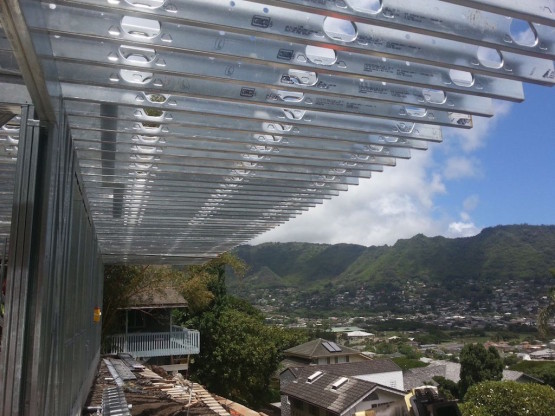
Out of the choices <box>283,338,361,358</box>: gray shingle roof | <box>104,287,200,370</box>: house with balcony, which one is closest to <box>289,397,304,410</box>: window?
<box>104,287,200,370</box>: house with balcony

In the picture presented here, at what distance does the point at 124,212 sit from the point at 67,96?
434 centimetres

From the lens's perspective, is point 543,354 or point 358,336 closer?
point 543,354

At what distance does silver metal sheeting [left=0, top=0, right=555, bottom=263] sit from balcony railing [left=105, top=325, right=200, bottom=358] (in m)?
12.6

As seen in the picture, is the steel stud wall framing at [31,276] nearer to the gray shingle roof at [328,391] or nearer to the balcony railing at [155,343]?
the balcony railing at [155,343]

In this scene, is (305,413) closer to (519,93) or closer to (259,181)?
(259,181)

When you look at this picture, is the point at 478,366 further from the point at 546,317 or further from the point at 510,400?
the point at 510,400

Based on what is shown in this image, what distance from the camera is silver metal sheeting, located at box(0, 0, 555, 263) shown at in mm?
2518

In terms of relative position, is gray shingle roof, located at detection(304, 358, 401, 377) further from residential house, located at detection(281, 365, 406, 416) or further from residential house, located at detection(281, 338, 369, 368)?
residential house, located at detection(281, 338, 369, 368)

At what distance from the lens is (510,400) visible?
1368 centimetres

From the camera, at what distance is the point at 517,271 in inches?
2096

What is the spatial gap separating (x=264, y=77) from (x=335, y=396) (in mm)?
17041

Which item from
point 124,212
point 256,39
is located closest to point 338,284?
point 124,212

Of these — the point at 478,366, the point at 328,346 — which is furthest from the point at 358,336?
the point at 478,366

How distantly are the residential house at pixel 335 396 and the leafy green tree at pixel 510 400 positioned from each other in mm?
2265
